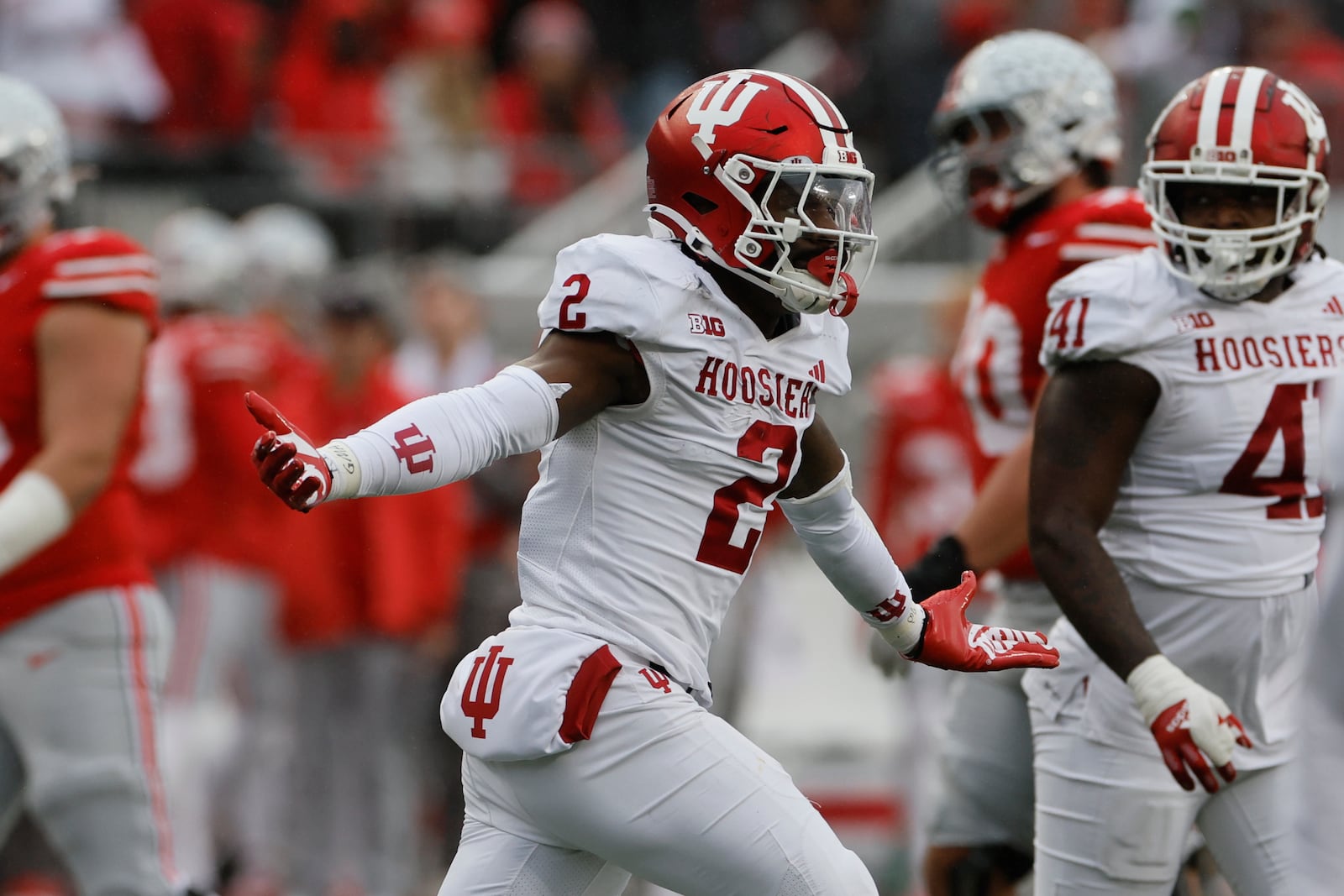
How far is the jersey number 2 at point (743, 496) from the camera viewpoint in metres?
3.21

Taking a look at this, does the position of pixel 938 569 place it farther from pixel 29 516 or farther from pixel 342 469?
pixel 29 516

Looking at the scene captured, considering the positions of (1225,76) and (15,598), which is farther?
(15,598)

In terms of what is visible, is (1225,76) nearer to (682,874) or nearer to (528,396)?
(528,396)

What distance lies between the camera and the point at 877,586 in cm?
352

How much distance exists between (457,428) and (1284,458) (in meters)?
1.59

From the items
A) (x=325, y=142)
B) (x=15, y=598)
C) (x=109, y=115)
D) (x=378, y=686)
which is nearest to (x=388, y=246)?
(x=325, y=142)

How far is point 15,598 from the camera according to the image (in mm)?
4289

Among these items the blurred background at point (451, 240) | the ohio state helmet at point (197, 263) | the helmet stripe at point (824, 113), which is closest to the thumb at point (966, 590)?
the helmet stripe at point (824, 113)

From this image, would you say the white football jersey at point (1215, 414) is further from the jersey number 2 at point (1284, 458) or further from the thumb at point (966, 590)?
the thumb at point (966, 590)

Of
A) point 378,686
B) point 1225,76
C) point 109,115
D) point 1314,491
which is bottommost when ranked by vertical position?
point 378,686

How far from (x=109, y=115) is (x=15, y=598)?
544 cm

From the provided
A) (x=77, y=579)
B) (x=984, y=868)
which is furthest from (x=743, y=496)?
(x=77, y=579)

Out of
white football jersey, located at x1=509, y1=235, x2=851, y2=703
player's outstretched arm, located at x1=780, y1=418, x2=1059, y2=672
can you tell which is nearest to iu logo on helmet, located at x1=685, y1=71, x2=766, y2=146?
white football jersey, located at x1=509, y1=235, x2=851, y2=703

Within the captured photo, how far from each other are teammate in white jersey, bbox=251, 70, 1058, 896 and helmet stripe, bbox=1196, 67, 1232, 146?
2.41 feet
